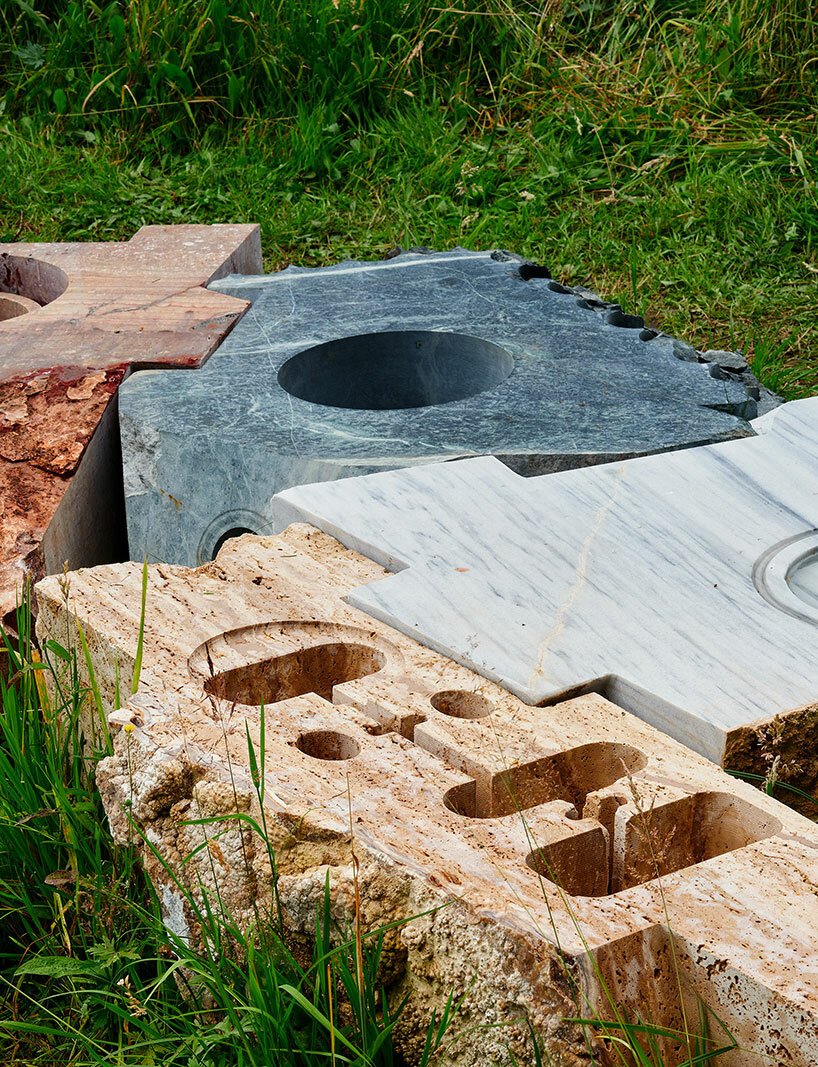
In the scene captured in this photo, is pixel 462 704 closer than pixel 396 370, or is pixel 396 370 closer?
pixel 462 704

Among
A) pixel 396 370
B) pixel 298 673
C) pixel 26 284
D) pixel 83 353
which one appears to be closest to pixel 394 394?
pixel 396 370

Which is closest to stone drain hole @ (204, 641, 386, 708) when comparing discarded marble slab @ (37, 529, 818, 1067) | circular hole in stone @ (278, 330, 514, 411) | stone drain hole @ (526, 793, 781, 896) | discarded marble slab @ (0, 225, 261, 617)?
discarded marble slab @ (37, 529, 818, 1067)

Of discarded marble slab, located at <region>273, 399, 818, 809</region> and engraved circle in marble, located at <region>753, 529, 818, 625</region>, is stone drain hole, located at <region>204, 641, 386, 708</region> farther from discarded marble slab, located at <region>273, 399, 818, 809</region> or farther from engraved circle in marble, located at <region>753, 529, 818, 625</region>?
engraved circle in marble, located at <region>753, 529, 818, 625</region>

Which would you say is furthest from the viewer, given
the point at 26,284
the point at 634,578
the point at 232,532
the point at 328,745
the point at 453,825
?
the point at 26,284

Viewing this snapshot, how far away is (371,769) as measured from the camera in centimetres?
147

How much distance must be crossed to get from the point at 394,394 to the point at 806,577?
1.57 meters

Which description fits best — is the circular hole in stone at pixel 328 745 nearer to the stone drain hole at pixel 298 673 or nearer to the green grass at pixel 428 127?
the stone drain hole at pixel 298 673

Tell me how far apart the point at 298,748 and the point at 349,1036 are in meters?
0.35

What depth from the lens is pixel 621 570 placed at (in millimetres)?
1982

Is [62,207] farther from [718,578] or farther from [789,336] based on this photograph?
[718,578]

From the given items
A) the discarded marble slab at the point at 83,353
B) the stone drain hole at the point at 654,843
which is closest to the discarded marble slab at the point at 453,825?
the stone drain hole at the point at 654,843

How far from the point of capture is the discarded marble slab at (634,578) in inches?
65.9

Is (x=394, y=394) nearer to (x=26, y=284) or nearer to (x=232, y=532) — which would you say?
(x=232, y=532)

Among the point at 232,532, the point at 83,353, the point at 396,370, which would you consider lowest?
the point at 232,532
